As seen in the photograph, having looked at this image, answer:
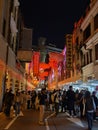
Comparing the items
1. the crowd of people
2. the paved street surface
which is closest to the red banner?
the crowd of people

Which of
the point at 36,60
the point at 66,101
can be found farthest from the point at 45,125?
the point at 36,60

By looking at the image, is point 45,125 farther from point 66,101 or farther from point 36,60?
point 36,60

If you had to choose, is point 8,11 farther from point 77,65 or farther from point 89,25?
point 77,65

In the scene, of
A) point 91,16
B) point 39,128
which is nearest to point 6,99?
point 39,128

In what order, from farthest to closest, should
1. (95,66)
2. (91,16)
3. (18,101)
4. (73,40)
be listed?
(73,40) → (91,16) → (95,66) → (18,101)

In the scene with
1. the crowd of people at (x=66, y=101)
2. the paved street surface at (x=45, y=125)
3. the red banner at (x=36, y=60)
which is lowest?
the paved street surface at (x=45, y=125)

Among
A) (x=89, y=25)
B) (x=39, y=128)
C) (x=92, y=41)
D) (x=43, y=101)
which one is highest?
(x=89, y=25)

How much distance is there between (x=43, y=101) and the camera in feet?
51.9

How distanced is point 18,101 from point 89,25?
18236mm

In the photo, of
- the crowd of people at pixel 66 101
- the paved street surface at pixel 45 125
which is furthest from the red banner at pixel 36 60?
the paved street surface at pixel 45 125

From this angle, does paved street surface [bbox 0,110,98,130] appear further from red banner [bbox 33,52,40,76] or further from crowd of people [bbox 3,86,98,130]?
red banner [bbox 33,52,40,76]

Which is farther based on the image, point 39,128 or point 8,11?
point 8,11

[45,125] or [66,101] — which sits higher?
[66,101]

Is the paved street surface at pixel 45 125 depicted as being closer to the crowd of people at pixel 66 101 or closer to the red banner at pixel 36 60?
the crowd of people at pixel 66 101
